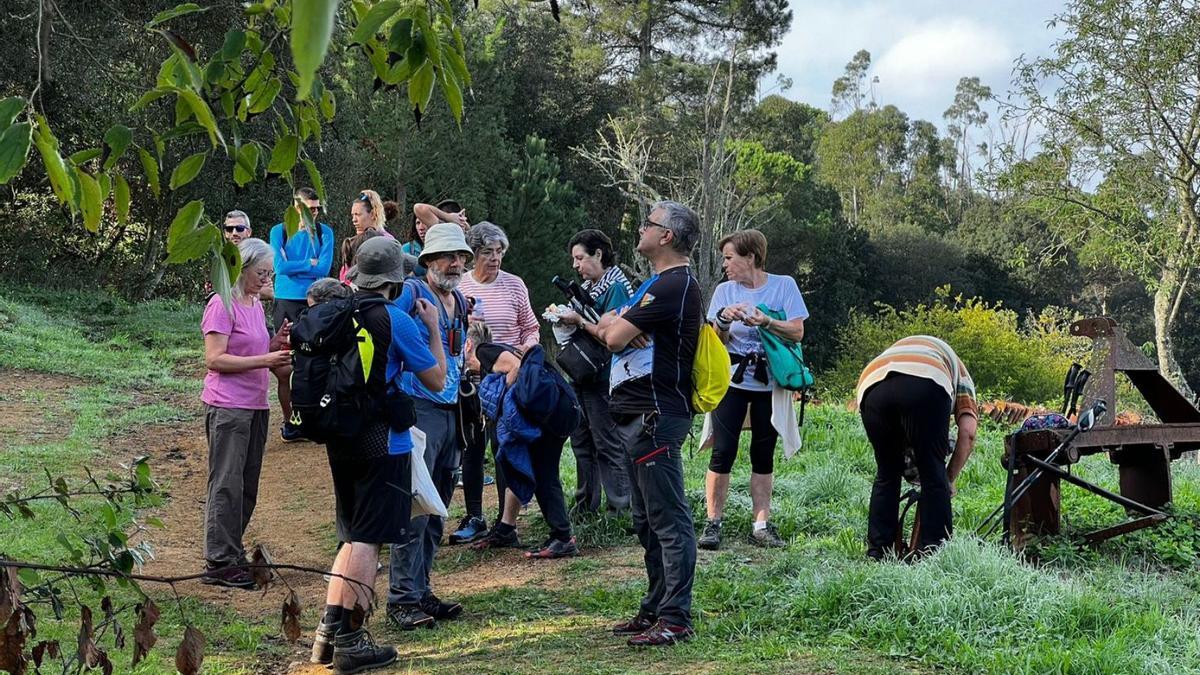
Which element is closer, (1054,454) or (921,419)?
(921,419)

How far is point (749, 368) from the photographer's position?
23.6 ft

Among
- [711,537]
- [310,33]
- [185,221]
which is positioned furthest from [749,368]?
[310,33]

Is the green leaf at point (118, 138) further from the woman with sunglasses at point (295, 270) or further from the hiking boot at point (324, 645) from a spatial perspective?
the woman with sunglasses at point (295, 270)

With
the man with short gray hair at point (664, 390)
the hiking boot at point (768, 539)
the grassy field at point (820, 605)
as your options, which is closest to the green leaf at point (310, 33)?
the grassy field at point (820, 605)

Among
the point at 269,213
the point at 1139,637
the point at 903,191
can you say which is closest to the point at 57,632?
the point at 1139,637

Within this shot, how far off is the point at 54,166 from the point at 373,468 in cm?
349

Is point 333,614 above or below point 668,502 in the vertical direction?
below

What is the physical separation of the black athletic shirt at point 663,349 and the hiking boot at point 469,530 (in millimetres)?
2665

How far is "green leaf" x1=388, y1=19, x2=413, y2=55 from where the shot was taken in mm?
1862

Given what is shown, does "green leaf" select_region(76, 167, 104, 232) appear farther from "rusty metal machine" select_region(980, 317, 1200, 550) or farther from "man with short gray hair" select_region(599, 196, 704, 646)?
"rusty metal machine" select_region(980, 317, 1200, 550)

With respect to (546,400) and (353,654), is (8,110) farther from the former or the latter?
(546,400)

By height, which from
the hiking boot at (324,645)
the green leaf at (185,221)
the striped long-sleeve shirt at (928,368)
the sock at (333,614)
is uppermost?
the green leaf at (185,221)

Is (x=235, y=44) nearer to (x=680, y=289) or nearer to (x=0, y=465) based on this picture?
(x=680, y=289)

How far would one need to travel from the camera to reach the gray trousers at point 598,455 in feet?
24.2
